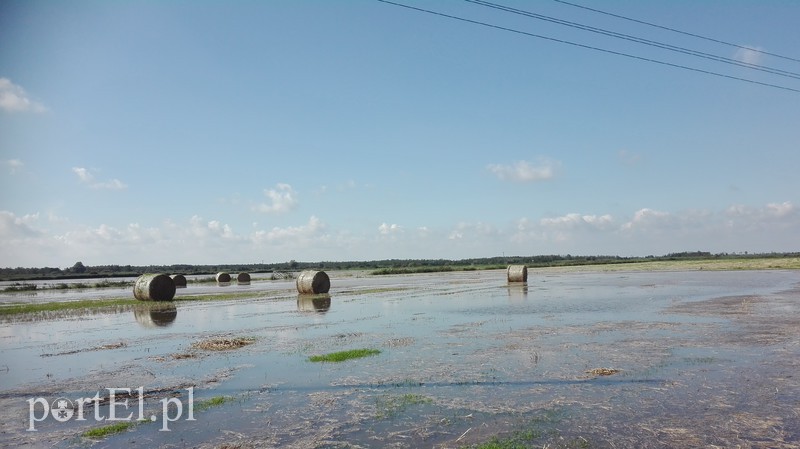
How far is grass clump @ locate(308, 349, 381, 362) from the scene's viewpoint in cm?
1291

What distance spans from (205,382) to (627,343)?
34.7 ft

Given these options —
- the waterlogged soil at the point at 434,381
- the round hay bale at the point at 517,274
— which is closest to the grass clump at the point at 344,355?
the waterlogged soil at the point at 434,381

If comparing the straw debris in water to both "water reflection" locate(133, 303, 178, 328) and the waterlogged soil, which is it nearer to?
the waterlogged soil

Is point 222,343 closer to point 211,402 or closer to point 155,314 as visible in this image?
point 211,402

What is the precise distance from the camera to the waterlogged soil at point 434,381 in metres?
7.46

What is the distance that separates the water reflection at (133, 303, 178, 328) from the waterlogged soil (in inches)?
49.6

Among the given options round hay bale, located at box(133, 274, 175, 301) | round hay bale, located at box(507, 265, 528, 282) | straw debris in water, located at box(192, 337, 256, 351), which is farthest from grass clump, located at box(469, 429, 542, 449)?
round hay bale, located at box(507, 265, 528, 282)

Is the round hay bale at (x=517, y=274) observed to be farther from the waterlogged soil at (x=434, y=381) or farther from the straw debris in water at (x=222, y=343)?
the straw debris in water at (x=222, y=343)

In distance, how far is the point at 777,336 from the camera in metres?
14.3

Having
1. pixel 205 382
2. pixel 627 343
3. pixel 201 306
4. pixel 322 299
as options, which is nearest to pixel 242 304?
pixel 201 306

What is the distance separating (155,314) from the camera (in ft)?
83.8

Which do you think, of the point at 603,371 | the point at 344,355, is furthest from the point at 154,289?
the point at 603,371

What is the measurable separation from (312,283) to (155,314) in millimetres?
11828

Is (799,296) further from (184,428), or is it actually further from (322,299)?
(184,428)
